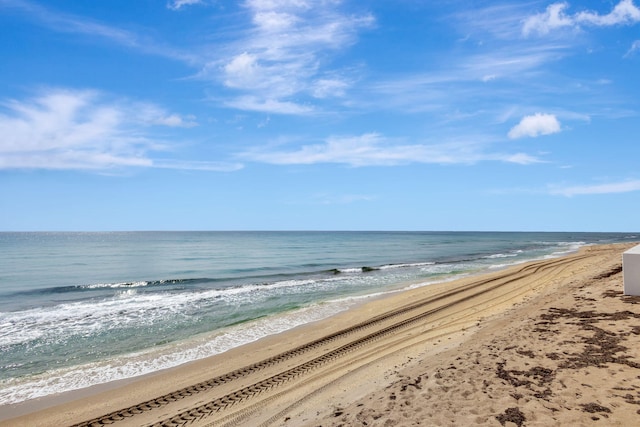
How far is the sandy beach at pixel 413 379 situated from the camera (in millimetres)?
5637

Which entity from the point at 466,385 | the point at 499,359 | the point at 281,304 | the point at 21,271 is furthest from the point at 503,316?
the point at 21,271

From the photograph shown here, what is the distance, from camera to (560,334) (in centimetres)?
860

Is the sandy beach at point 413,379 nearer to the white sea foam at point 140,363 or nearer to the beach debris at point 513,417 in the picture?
the beach debris at point 513,417

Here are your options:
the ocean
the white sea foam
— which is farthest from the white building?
the white sea foam

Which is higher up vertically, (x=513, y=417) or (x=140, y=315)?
(x=513, y=417)

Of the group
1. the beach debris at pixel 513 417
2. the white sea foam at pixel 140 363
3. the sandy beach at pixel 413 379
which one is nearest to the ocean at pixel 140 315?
the white sea foam at pixel 140 363

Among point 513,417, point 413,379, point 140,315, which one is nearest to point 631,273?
point 413,379

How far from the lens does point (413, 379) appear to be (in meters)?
7.07

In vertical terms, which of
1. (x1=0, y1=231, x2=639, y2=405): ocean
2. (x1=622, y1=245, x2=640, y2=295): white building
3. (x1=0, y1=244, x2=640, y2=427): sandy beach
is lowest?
(x1=0, y1=231, x2=639, y2=405): ocean

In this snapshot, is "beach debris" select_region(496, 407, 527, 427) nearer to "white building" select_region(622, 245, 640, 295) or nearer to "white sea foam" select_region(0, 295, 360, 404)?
"white sea foam" select_region(0, 295, 360, 404)

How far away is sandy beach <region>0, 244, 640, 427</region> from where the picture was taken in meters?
5.64

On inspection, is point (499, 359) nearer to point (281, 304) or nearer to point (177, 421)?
point (177, 421)

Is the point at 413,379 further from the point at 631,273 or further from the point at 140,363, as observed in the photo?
the point at 631,273

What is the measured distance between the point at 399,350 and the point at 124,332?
9753 mm
